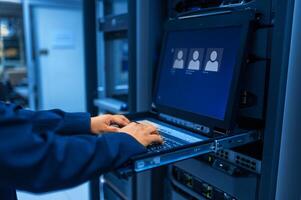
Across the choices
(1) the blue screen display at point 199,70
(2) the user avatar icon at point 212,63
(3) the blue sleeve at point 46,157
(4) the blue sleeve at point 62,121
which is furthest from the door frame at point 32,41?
(3) the blue sleeve at point 46,157

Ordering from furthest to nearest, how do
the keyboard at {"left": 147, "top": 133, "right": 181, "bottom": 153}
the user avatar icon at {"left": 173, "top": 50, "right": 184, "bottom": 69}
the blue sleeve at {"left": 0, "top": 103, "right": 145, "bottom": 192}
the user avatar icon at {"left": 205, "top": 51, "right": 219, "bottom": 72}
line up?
the user avatar icon at {"left": 173, "top": 50, "right": 184, "bottom": 69} → the user avatar icon at {"left": 205, "top": 51, "right": 219, "bottom": 72} → the keyboard at {"left": 147, "top": 133, "right": 181, "bottom": 153} → the blue sleeve at {"left": 0, "top": 103, "right": 145, "bottom": 192}

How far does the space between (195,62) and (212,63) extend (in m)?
0.09

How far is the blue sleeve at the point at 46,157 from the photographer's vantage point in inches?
24.0

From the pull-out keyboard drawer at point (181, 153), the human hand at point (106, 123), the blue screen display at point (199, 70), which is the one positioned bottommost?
the pull-out keyboard drawer at point (181, 153)

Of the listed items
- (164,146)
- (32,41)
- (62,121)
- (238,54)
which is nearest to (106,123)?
(62,121)

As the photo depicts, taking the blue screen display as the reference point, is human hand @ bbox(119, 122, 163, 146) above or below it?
below

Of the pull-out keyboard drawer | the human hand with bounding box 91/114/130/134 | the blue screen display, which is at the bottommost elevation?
the pull-out keyboard drawer

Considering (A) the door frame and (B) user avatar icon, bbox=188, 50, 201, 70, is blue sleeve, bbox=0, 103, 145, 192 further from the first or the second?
(A) the door frame

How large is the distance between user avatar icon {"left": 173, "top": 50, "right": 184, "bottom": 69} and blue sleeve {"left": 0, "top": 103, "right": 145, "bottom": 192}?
1.93ft

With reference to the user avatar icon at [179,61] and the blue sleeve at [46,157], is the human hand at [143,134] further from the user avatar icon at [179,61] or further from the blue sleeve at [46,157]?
the user avatar icon at [179,61]

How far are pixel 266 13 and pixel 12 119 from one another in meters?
0.81

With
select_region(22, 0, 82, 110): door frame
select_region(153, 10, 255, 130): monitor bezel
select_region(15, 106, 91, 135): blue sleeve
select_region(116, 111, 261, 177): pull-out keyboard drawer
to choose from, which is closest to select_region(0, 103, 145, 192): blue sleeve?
select_region(116, 111, 261, 177): pull-out keyboard drawer

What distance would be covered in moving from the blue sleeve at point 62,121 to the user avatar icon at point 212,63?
1.53 ft

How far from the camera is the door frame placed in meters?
4.20
